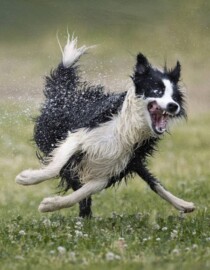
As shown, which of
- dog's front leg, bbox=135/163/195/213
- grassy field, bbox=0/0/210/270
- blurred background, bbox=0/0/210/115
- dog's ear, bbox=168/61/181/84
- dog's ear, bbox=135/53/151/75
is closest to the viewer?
grassy field, bbox=0/0/210/270

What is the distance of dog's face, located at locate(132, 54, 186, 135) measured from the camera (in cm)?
691

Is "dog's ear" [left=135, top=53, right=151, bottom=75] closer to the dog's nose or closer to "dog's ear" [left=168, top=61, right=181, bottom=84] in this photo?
"dog's ear" [left=168, top=61, right=181, bottom=84]

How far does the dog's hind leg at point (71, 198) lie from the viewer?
7.14 meters

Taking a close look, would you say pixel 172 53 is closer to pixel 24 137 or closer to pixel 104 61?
pixel 104 61

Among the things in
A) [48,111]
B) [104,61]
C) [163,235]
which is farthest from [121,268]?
[104,61]

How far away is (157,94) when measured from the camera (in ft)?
22.8

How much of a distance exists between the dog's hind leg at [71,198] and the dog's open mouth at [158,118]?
2.14ft

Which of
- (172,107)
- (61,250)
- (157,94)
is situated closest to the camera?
A: (61,250)

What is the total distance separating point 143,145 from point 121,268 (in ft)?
8.37

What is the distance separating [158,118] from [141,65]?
1.43 feet

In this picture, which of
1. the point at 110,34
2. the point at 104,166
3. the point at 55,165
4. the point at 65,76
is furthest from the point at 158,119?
the point at 110,34

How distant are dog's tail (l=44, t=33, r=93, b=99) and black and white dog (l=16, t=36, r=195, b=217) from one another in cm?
31

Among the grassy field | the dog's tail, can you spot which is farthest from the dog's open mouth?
the dog's tail

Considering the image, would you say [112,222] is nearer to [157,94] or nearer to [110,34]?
[157,94]
